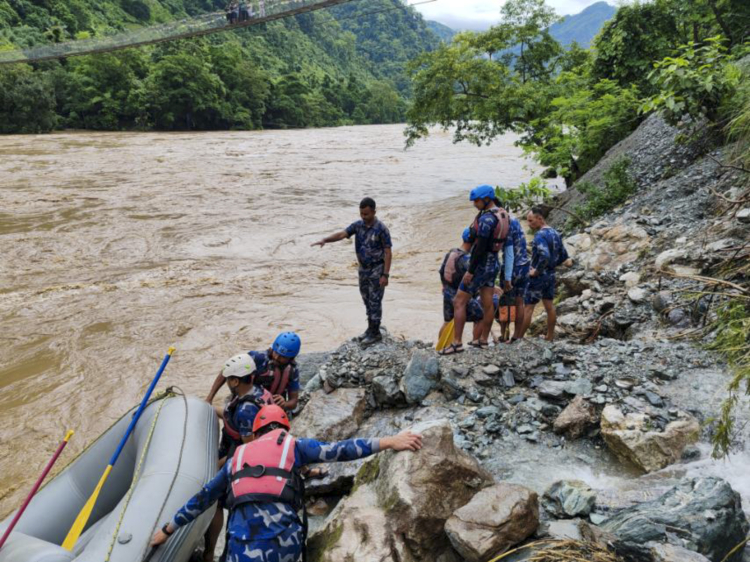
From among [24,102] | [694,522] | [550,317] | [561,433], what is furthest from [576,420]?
[24,102]

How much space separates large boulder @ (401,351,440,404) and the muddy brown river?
3.31 metres

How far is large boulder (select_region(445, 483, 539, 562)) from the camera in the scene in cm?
255

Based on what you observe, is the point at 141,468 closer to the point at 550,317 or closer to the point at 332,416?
the point at 332,416

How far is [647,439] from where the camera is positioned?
3.44m

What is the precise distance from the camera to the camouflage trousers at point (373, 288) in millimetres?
5797

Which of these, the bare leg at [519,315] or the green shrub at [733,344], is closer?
the green shrub at [733,344]

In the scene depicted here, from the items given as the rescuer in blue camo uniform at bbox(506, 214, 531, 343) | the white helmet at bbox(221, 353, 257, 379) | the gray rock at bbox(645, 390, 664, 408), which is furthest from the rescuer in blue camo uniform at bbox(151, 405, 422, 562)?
the rescuer in blue camo uniform at bbox(506, 214, 531, 343)

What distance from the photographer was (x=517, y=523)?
8.58 feet

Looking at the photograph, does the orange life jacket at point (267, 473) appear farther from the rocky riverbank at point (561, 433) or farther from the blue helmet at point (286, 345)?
the blue helmet at point (286, 345)

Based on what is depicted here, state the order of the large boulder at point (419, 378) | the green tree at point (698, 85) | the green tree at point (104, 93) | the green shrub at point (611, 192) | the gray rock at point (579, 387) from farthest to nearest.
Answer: the green tree at point (104, 93) < the green shrub at point (611, 192) < the green tree at point (698, 85) < the large boulder at point (419, 378) < the gray rock at point (579, 387)

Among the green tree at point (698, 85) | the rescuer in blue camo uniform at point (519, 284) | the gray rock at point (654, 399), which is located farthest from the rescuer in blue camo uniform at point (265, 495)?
the green tree at point (698, 85)

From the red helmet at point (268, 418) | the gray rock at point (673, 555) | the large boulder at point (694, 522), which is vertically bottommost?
the large boulder at point (694, 522)

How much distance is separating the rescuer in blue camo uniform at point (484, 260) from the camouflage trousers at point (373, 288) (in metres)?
0.89

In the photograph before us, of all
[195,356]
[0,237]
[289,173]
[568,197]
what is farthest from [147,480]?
[289,173]
